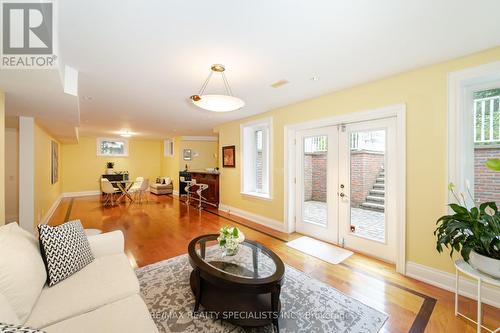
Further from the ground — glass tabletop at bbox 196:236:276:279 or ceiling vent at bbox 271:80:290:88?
ceiling vent at bbox 271:80:290:88

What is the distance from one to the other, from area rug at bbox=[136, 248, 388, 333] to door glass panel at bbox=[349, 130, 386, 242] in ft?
4.27

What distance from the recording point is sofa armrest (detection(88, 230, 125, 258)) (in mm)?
2072

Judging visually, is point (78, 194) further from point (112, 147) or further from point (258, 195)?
point (258, 195)

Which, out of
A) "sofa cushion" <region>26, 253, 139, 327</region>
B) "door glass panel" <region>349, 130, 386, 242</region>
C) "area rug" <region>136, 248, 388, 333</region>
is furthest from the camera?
"door glass panel" <region>349, 130, 386, 242</region>

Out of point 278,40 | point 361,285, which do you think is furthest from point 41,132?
point 361,285

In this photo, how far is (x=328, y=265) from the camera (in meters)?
2.81

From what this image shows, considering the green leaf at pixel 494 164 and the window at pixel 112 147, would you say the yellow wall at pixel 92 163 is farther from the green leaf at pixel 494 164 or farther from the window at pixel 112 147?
the green leaf at pixel 494 164

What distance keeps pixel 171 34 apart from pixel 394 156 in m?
3.01

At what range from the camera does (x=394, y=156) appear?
2.81 metres

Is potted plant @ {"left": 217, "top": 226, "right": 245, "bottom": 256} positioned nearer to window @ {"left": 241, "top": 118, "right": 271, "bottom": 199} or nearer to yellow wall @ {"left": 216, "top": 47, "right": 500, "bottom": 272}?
yellow wall @ {"left": 216, "top": 47, "right": 500, "bottom": 272}

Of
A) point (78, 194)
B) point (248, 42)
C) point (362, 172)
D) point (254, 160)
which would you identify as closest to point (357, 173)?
point (362, 172)

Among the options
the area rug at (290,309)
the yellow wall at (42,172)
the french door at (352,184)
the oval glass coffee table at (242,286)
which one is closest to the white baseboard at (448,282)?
the french door at (352,184)

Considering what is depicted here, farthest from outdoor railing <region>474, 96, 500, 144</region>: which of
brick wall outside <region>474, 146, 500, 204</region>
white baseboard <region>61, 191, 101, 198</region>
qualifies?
white baseboard <region>61, 191, 101, 198</region>

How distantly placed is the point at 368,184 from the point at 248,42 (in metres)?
2.61
